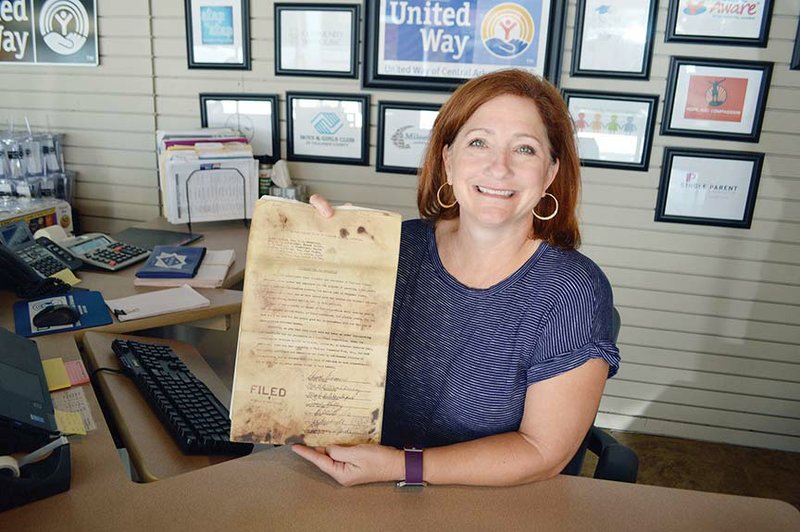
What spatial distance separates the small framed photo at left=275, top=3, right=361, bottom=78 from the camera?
116 inches

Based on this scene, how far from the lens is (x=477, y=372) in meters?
1.32

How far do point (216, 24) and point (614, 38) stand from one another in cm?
190

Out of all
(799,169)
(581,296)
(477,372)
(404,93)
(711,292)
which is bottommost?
(711,292)

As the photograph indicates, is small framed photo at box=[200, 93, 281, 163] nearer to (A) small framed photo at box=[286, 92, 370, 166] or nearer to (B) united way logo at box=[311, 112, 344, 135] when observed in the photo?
(A) small framed photo at box=[286, 92, 370, 166]

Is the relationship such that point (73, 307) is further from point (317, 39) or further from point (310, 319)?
point (317, 39)

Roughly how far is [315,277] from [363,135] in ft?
6.92

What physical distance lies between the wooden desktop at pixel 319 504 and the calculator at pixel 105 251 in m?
1.25

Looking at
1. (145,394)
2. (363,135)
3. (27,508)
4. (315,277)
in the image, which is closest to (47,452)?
(27,508)

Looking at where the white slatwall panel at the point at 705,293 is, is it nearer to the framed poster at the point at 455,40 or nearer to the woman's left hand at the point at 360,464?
the framed poster at the point at 455,40

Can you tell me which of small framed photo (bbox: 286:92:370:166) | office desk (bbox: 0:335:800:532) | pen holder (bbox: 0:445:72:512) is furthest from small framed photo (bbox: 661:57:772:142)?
pen holder (bbox: 0:445:72:512)

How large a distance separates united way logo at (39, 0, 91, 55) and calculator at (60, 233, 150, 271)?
51.4 inches

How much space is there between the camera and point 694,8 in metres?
2.71

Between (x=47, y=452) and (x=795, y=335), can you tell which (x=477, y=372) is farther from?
(x=795, y=335)

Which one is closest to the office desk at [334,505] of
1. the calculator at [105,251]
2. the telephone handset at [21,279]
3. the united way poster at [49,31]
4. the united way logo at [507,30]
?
the telephone handset at [21,279]
